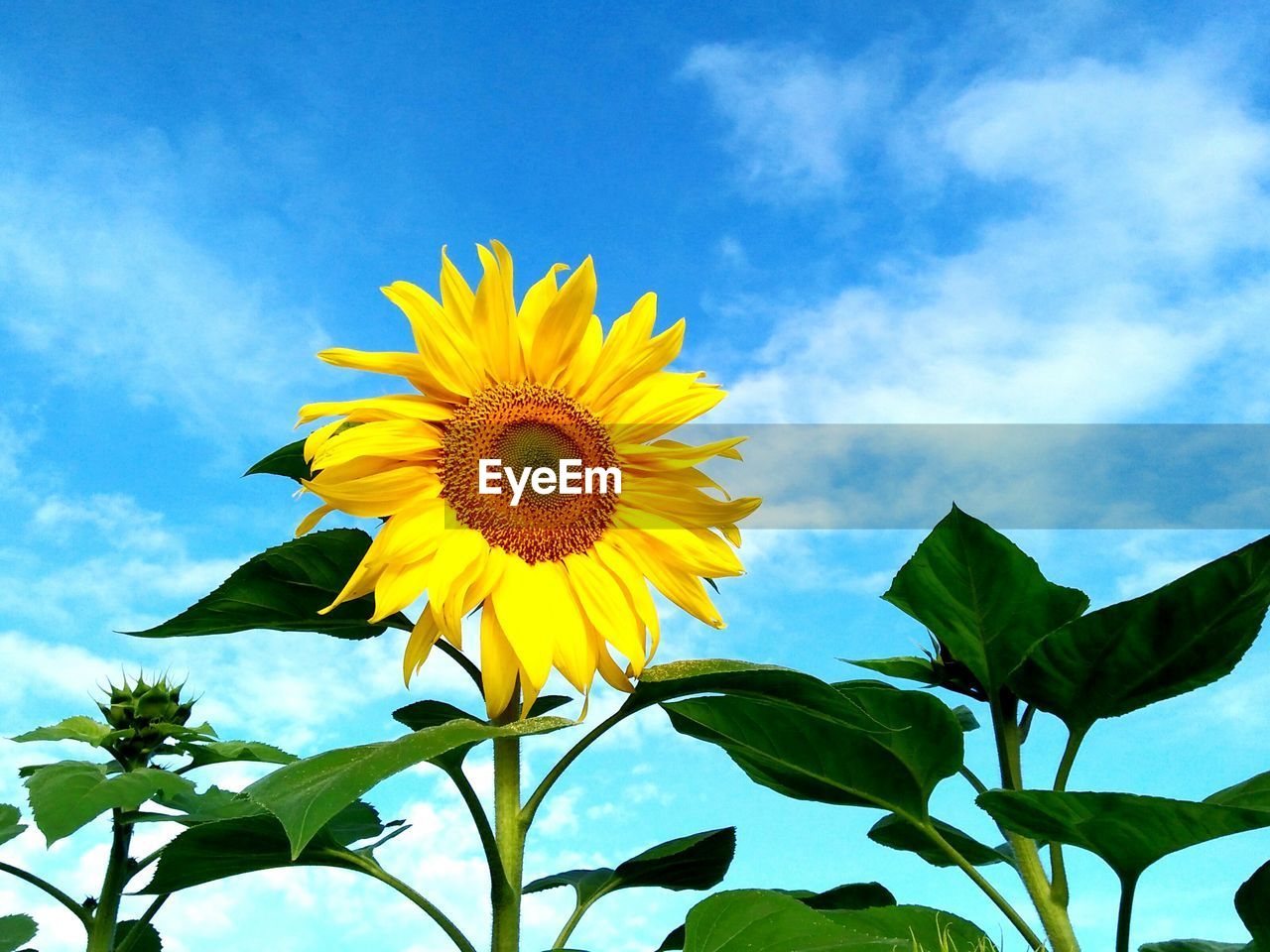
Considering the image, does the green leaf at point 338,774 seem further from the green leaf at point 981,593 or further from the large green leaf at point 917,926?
the green leaf at point 981,593

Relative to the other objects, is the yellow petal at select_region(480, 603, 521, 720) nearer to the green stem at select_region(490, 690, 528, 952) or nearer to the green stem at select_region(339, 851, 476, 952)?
the green stem at select_region(490, 690, 528, 952)

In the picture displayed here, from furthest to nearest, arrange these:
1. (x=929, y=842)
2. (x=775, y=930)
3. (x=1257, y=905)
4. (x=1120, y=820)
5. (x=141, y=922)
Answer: (x=929, y=842) < (x=141, y=922) < (x=1257, y=905) < (x=1120, y=820) < (x=775, y=930)

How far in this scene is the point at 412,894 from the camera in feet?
5.07

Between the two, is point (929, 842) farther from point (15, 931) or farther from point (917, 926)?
point (15, 931)

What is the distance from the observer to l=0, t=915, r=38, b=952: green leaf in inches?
64.9

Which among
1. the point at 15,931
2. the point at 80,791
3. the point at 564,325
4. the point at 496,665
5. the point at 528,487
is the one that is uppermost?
the point at 564,325

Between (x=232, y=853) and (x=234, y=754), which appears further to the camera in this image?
(x=234, y=754)

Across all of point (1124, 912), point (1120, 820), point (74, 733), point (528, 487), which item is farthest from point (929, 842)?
point (74, 733)

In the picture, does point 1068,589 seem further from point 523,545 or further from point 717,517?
point 523,545

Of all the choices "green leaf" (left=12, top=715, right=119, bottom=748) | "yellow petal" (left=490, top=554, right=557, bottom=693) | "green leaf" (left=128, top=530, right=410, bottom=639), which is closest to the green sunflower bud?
"green leaf" (left=12, top=715, right=119, bottom=748)

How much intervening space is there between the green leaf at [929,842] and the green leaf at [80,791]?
44.0 inches

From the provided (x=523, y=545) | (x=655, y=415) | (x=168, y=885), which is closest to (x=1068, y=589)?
(x=655, y=415)

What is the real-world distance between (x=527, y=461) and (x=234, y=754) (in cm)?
65

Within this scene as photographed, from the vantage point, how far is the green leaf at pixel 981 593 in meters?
1.77
